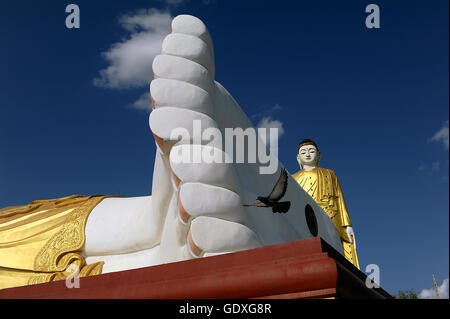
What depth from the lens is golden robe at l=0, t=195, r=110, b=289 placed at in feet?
11.0

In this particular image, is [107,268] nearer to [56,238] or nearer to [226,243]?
[56,238]

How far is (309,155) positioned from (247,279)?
4.94 meters

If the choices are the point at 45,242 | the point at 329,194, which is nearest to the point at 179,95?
the point at 45,242

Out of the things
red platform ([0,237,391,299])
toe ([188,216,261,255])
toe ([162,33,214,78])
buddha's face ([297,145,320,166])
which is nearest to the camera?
red platform ([0,237,391,299])

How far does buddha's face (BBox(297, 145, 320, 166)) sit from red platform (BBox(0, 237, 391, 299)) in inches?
183

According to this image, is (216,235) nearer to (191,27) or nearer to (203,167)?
(203,167)

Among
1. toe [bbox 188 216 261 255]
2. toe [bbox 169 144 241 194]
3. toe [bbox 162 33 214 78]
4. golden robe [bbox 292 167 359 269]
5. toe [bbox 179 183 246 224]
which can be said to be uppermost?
golden robe [bbox 292 167 359 269]

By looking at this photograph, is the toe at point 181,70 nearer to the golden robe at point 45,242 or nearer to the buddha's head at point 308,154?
the golden robe at point 45,242

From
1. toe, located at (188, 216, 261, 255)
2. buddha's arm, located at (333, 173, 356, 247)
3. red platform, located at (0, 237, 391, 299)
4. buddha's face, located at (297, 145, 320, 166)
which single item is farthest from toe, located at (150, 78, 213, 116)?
buddha's face, located at (297, 145, 320, 166)

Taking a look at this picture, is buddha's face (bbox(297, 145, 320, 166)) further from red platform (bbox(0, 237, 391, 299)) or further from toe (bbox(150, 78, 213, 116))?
red platform (bbox(0, 237, 391, 299))

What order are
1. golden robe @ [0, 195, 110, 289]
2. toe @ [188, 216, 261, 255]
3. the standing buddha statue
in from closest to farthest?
toe @ [188, 216, 261, 255] → golden robe @ [0, 195, 110, 289] → the standing buddha statue

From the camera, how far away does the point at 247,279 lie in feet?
5.89
